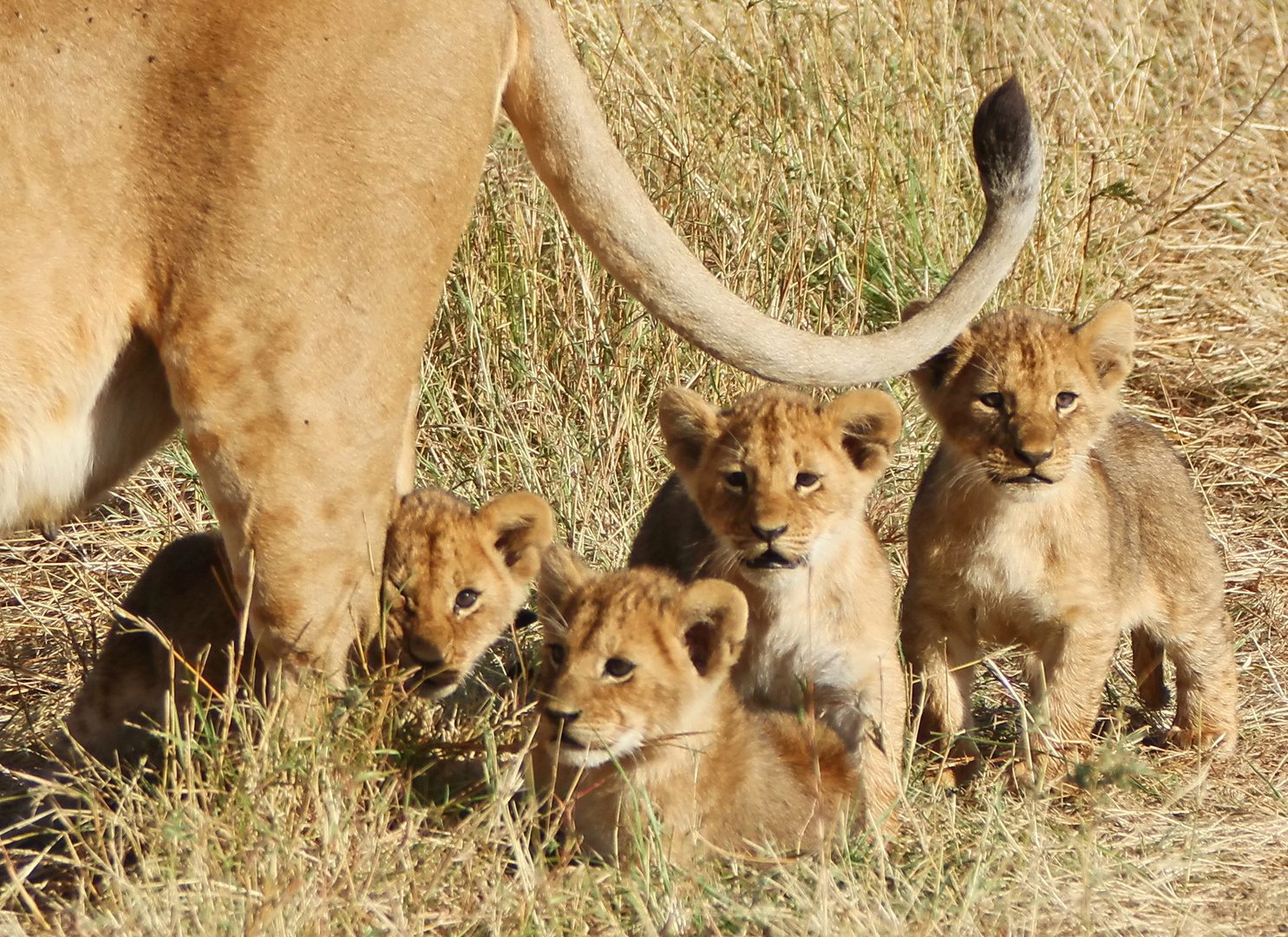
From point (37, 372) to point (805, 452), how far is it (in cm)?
139

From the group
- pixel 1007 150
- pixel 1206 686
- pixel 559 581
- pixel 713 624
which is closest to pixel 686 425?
pixel 559 581

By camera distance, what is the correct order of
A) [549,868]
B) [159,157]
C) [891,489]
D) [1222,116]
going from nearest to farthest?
[159,157] → [549,868] → [891,489] → [1222,116]

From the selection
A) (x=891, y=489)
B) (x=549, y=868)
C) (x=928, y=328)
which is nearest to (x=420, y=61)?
(x=928, y=328)

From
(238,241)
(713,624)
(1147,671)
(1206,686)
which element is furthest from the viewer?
(1147,671)

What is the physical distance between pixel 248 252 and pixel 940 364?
1.50 metres

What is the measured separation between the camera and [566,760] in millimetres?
2941

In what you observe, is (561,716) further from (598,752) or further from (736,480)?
(736,480)

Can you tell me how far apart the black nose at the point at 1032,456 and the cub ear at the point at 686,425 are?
1.95ft

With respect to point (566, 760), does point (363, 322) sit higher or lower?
higher

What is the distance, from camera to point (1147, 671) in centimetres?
410

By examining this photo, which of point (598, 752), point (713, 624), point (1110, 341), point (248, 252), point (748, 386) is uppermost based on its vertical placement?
point (1110, 341)

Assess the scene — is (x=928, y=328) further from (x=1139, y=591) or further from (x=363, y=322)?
(x=363, y=322)

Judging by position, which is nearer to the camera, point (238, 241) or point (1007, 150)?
point (238, 241)

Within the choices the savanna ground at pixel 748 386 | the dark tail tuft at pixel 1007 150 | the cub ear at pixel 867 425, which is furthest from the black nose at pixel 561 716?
the dark tail tuft at pixel 1007 150
